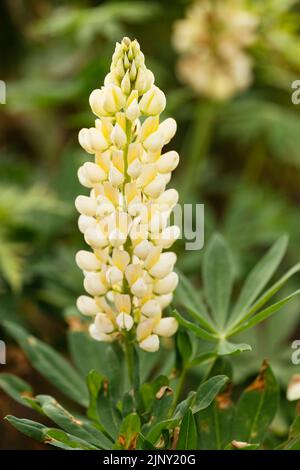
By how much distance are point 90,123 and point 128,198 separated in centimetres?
85

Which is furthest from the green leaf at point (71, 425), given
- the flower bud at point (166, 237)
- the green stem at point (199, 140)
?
the green stem at point (199, 140)

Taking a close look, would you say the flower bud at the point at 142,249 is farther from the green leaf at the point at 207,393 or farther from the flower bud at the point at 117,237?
the green leaf at the point at 207,393

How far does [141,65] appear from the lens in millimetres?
803

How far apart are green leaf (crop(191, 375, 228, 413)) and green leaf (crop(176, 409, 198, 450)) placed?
3cm

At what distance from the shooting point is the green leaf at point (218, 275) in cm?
100

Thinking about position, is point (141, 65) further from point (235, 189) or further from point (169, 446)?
point (235, 189)

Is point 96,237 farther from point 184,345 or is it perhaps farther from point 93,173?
point 184,345

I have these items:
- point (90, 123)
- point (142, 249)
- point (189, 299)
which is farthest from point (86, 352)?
point (90, 123)

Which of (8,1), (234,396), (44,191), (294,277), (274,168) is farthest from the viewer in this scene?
(274,168)

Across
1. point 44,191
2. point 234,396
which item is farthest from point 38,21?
point 234,396

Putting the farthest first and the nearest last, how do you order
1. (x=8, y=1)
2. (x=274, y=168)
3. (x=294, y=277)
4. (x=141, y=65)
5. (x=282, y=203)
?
(x=274, y=168)
(x=8, y=1)
(x=282, y=203)
(x=294, y=277)
(x=141, y=65)

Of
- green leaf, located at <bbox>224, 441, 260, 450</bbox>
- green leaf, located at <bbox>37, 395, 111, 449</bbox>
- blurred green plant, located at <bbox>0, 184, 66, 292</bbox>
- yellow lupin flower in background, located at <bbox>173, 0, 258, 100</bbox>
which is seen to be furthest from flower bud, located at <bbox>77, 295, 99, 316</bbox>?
yellow lupin flower in background, located at <bbox>173, 0, 258, 100</bbox>

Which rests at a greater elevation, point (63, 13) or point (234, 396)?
point (63, 13)
